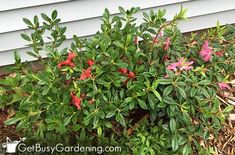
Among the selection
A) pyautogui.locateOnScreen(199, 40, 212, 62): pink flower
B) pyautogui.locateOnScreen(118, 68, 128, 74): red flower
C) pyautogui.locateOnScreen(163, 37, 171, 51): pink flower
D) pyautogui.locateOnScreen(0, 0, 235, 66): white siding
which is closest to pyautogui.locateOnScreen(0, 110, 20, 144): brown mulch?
pyautogui.locateOnScreen(0, 0, 235, 66): white siding

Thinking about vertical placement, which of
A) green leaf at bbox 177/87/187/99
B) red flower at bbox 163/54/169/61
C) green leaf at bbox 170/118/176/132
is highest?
red flower at bbox 163/54/169/61

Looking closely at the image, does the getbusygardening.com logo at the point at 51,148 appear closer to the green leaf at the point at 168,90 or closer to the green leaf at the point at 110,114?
the green leaf at the point at 110,114

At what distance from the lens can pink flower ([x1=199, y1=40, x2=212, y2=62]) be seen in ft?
9.22

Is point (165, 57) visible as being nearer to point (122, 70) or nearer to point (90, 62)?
point (122, 70)

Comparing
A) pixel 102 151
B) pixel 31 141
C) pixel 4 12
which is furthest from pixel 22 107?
pixel 4 12

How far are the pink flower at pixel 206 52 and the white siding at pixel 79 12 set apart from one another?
689 millimetres

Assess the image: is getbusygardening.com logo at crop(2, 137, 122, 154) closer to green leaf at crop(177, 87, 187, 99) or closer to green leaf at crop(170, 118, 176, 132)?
green leaf at crop(170, 118, 176, 132)

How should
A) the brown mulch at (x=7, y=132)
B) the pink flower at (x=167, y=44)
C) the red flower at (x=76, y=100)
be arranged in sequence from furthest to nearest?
the brown mulch at (x=7, y=132) < the pink flower at (x=167, y=44) < the red flower at (x=76, y=100)

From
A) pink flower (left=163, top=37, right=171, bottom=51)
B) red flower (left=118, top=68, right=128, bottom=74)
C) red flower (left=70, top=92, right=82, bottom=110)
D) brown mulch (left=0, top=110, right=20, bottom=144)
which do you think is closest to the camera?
red flower (left=70, top=92, right=82, bottom=110)

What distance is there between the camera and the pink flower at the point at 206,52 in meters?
2.81

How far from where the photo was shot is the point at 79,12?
3.20 meters

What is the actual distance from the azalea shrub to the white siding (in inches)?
13.2

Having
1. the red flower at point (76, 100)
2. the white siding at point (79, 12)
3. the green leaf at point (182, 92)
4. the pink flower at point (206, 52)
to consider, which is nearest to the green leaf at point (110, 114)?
the red flower at point (76, 100)

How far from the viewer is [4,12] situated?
Result: 9.88ft
